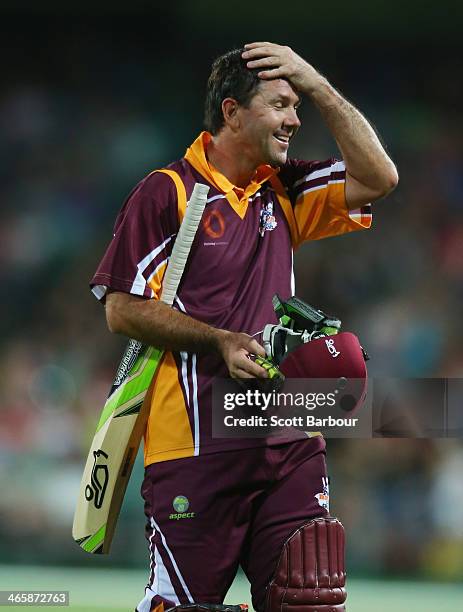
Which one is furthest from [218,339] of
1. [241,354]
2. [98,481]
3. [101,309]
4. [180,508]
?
[101,309]

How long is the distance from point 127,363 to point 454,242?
5128mm

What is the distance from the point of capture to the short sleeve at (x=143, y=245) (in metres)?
3.07

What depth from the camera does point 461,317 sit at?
774 centimetres

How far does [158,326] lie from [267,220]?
50 centimetres

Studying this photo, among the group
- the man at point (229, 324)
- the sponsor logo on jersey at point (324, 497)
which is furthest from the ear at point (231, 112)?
the sponsor logo on jersey at point (324, 497)

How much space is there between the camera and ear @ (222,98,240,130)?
3.31 meters

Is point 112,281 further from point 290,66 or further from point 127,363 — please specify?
point 290,66

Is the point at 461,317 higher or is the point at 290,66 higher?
the point at 290,66

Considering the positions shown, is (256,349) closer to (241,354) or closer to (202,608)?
(241,354)

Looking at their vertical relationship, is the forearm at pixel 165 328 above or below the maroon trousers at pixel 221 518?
above

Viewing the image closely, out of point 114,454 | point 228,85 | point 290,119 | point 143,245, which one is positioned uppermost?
point 228,85

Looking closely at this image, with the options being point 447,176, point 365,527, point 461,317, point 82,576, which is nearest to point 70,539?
point 82,576

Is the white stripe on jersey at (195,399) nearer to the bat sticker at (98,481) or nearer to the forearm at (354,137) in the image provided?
the bat sticker at (98,481)

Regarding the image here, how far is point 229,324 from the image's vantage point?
3121 millimetres
